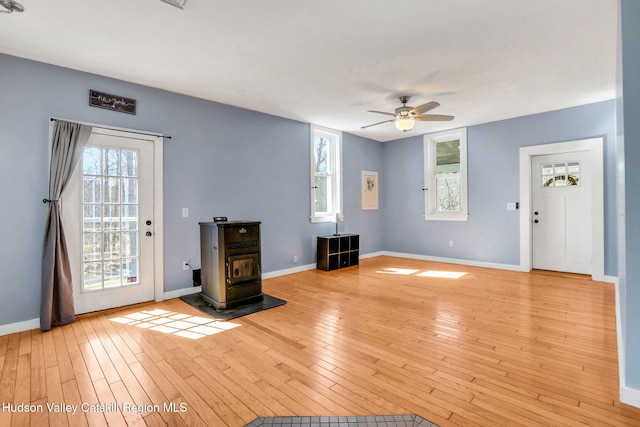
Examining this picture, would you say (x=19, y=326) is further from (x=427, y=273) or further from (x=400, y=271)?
(x=427, y=273)

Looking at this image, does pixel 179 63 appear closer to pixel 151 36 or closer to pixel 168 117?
pixel 151 36

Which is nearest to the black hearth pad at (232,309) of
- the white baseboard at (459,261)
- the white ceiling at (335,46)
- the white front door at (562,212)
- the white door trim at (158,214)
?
the white door trim at (158,214)

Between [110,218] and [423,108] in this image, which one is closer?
[110,218]

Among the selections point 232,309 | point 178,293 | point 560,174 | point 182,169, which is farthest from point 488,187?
point 178,293

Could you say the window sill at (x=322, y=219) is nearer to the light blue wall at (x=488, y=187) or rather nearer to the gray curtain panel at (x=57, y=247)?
the light blue wall at (x=488, y=187)

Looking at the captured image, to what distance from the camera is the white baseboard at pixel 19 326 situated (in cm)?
298

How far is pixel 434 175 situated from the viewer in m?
6.65

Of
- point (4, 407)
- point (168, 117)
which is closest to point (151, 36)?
point (168, 117)

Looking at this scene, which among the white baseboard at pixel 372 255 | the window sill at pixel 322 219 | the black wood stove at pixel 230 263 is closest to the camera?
the black wood stove at pixel 230 263

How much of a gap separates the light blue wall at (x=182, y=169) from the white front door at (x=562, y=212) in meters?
3.20

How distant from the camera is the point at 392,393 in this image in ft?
6.41

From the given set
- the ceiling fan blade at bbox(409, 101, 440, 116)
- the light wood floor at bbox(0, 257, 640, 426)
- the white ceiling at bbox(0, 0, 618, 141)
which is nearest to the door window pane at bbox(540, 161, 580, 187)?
the white ceiling at bbox(0, 0, 618, 141)

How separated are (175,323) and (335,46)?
323 centimetres

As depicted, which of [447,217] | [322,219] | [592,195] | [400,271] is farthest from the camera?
[447,217]
